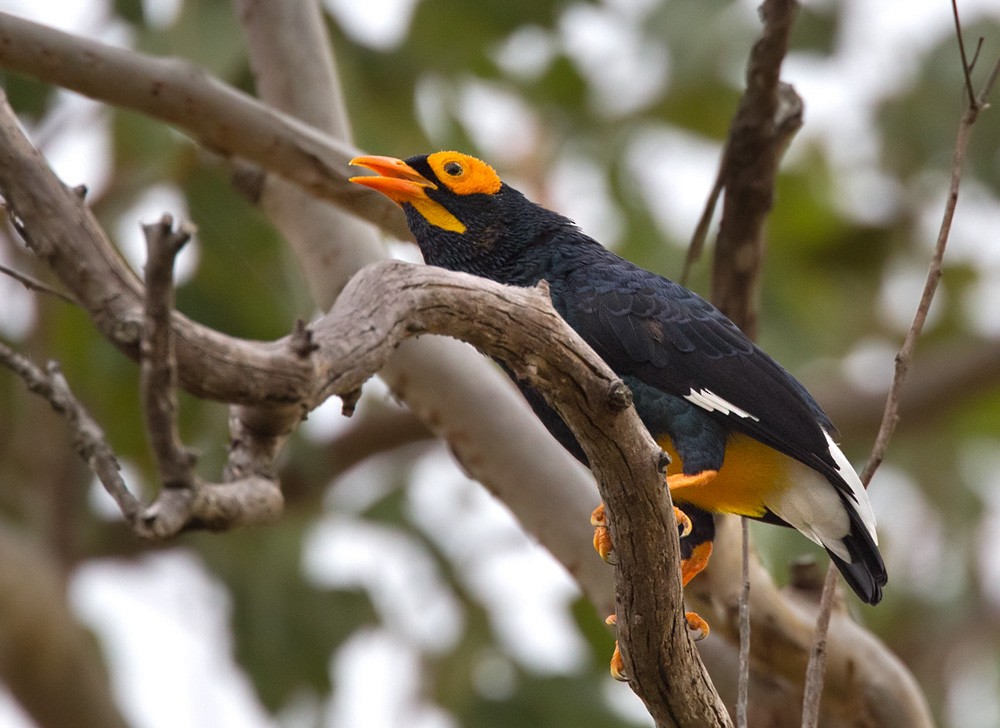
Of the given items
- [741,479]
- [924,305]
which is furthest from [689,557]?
[924,305]

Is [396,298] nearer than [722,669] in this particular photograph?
Yes

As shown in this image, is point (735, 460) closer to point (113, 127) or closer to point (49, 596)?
point (49, 596)

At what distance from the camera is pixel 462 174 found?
5.03 m

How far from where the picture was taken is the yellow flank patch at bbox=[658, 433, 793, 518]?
461 cm

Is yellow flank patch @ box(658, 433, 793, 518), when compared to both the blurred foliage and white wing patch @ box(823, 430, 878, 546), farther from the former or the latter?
the blurred foliage

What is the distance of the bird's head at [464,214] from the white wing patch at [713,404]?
0.80m

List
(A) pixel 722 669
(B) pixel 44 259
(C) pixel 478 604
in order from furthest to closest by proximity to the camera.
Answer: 1. (C) pixel 478 604
2. (A) pixel 722 669
3. (B) pixel 44 259

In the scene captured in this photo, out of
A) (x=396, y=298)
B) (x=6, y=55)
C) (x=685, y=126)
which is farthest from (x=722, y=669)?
(x=685, y=126)

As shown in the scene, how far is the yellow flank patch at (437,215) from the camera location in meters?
4.97

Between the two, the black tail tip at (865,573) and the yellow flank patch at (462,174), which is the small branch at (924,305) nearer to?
the black tail tip at (865,573)

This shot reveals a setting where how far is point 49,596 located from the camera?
862 cm

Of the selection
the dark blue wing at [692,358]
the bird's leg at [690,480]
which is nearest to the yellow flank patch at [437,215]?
the dark blue wing at [692,358]

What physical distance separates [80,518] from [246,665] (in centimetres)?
172

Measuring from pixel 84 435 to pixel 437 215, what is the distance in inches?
109
